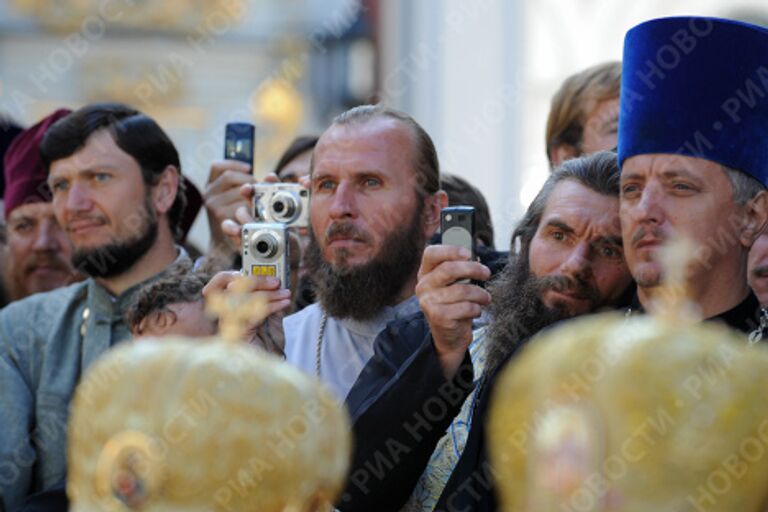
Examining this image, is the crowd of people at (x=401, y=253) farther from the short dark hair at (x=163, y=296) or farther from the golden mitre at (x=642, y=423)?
the golden mitre at (x=642, y=423)

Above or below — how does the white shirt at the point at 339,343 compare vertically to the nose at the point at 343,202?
below

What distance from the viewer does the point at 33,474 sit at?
4.41m

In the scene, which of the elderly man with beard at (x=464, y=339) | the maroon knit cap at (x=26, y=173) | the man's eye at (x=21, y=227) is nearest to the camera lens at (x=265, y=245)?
the elderly man with beard at (x=464, y=339)

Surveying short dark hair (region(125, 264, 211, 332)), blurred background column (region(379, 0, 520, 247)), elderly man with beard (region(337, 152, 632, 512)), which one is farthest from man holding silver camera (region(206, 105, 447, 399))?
blurred background column (region(379, 0, 520, 247))

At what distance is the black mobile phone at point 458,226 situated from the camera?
3.16 metres

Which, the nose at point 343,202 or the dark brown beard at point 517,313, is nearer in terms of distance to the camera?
the dark brown beard at point 517,313

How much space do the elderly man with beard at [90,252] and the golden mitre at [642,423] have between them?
2.75 metres

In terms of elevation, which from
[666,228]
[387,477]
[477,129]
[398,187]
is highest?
[666,228]

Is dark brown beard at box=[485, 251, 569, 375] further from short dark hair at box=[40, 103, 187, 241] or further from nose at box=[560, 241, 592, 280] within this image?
short dark hair at box=[40, 103, 187, 241]

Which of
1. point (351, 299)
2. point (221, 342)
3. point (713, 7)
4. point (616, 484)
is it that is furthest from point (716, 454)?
point (713, 7)

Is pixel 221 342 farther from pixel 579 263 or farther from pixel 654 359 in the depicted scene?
pixel 579 263

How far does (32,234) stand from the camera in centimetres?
569

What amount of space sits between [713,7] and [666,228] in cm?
738

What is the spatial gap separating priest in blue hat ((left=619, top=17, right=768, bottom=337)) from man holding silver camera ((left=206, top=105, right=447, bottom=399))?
37.2 inches
